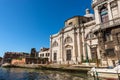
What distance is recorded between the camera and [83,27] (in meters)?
30.2

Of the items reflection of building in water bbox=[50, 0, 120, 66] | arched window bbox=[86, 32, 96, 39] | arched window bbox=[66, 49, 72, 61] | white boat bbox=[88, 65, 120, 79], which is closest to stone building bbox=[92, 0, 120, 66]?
reflection of building in water bbox=[50, 0, 120, 66]

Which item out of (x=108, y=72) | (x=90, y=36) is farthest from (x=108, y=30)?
(x=108, y=72)

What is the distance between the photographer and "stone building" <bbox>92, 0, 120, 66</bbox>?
18.8m

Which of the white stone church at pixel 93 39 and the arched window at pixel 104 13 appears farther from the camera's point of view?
the arched window at pixel 104 13

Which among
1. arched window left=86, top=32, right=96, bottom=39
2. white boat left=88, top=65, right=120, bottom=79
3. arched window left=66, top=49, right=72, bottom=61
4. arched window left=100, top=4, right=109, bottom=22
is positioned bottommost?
white boat left=88, top=65, right=120, bottom=79

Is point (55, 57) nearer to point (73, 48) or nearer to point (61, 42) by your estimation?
point (61, 42)

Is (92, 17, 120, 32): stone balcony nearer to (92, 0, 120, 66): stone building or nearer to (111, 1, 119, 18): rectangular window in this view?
(92, 0, 120, 66): stone building

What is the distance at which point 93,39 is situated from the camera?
2730cm

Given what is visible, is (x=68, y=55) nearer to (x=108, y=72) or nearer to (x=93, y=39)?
(x=93, y=39)

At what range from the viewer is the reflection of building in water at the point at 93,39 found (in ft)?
63.6

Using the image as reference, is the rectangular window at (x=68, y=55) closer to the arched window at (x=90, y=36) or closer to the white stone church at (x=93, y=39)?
the white stone church at (x=93, y=39)

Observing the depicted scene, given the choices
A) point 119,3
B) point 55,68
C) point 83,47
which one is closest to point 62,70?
point 55,68

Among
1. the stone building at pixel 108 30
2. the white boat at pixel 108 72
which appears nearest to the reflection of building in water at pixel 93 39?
the stone building at pixel 108 30

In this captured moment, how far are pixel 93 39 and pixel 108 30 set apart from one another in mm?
7183
